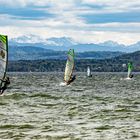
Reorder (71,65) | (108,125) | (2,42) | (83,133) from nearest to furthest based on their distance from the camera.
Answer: (83,133) → (108,125) → (2,42) → (71,65)

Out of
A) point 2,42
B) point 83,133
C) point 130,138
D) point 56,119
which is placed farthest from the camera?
point 2,42

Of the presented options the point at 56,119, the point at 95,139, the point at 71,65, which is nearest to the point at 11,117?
the point at 56,119

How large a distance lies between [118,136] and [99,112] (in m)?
14.4

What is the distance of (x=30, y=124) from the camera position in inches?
1350

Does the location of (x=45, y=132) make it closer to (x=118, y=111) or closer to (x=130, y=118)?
(x=130, y=118)

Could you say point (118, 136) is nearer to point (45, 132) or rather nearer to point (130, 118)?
point (45, 132)

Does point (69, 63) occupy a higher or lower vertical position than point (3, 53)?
lower

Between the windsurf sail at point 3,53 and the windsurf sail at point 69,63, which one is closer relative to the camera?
the windsurf sail at point 3,53

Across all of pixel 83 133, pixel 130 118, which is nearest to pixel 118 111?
pixel 130 118

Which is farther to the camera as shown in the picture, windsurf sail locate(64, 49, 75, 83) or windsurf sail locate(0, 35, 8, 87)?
windsurf sail locate(64, 49, 75, 83)

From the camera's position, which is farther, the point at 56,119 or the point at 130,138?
the point at 56,119

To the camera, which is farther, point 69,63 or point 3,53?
point 69,63

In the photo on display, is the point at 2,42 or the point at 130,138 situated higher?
the point at 2,42

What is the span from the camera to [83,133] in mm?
29969
